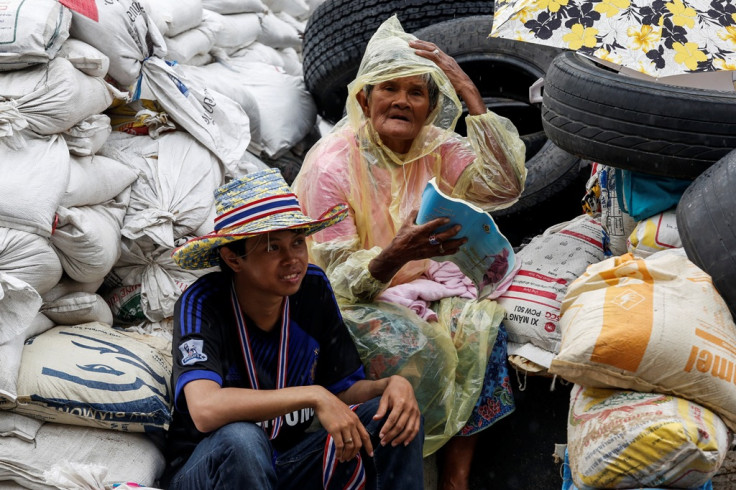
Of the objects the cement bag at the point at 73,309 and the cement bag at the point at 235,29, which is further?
the cement bag at the point at 235,29

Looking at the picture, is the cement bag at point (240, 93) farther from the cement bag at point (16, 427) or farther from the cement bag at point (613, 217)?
the cement bag at point (16, 427)

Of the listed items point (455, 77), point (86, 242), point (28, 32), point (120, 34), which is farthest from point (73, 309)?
point (455, 77)

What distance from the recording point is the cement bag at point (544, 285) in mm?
3490

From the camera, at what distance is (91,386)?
301 cm

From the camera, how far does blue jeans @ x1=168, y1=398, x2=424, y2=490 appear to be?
103 inches

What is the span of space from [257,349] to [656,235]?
56.3 inches

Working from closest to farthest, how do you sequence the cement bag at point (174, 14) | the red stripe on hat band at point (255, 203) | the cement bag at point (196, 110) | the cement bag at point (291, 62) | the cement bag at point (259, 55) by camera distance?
the red stripe on hat band at point (255, 203) < the cement bag at point (196, 110) < the cement bag at point (174, 14) < the cement bag at point (259, 55) < the cement bag at point (291, 62)

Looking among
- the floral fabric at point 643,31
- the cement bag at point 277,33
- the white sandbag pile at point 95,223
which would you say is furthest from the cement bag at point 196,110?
the cement bag at point 277,33

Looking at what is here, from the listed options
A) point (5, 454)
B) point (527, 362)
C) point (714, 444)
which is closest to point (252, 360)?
point (5, 454)

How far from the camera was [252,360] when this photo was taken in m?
2.97

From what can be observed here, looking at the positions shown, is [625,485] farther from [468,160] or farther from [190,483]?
[468,160]

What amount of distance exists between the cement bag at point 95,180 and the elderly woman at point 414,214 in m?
0.68

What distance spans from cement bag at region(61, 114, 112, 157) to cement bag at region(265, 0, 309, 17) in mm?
3151

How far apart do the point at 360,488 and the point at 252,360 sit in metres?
0.52
